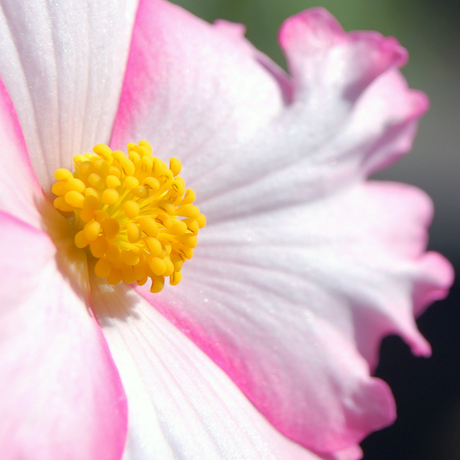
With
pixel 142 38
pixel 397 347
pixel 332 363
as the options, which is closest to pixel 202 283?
pixel 332 363

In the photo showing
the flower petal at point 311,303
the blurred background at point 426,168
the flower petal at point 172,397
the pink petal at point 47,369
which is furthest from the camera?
the blurred background at point 426,168

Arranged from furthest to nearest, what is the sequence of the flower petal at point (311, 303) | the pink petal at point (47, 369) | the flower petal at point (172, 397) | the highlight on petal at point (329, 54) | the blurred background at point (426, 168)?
the blurred background at point (426, 168), the highlight on petal at point (329, 54), the flower petal at point (311, 303), the flower petal at point (172, 397), the pink petal at point (47, 369)

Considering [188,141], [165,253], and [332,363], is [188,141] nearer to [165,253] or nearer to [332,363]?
[165,253]

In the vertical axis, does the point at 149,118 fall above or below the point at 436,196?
above

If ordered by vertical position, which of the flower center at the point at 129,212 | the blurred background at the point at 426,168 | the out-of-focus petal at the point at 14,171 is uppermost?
the out-of-focus petal at the point at 14,171

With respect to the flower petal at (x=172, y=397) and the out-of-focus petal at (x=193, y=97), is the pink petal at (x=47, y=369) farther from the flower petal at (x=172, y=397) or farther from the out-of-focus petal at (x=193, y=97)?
the out-of-focus petal at (x=193, y=97)

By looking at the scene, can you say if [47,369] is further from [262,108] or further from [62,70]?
[262,108]

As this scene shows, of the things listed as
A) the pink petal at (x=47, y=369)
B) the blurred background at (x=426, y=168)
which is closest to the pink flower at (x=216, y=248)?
the pink petal at (x=47, y=369)
